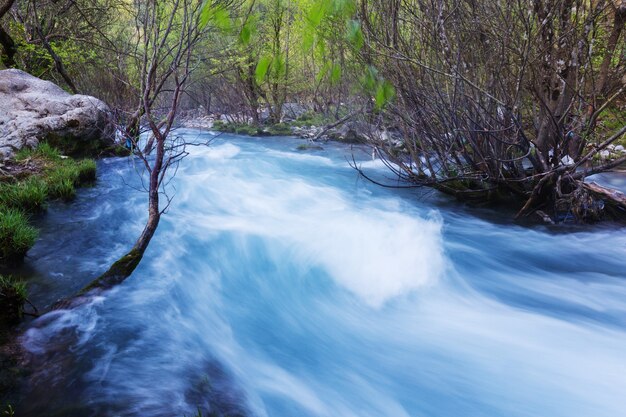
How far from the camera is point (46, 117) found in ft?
29.5

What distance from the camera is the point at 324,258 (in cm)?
570

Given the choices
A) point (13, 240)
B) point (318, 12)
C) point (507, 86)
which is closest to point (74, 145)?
point (13, 240)

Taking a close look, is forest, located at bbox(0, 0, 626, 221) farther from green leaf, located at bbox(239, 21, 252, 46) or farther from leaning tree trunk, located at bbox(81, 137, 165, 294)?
green leaf, located at bbox(239, 21, 252, 46)

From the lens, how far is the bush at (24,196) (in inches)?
222

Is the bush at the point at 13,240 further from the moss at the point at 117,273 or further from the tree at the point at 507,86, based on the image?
the tree at the point at 507,86

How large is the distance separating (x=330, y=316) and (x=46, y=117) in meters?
8.27

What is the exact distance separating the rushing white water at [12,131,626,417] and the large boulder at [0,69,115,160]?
90.1 inches

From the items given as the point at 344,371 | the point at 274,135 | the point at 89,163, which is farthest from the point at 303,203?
the point at 274,135

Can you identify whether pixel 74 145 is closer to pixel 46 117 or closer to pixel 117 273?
pixel 46 117

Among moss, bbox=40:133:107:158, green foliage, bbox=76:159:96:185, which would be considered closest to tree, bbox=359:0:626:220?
green foliage, bbox=76:159:96:185

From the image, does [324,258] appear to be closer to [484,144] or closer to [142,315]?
[142,315]

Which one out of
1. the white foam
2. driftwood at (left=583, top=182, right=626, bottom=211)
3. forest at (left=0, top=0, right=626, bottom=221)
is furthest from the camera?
driftwood at (left=583, top=182, right=626, bottom=211)

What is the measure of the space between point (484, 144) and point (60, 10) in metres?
12.5

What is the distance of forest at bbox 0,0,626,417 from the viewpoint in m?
3.18
